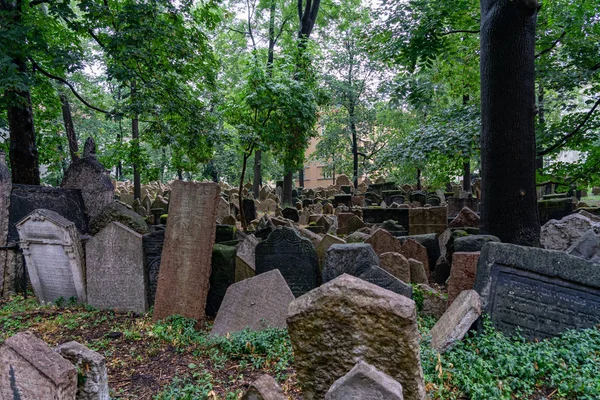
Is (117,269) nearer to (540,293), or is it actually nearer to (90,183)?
(90,183)

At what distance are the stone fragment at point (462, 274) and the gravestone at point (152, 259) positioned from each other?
3970 mm

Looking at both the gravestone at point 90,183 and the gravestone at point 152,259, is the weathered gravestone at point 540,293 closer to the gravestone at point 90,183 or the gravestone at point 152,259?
the gravestone at point 152,259

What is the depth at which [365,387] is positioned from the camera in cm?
195

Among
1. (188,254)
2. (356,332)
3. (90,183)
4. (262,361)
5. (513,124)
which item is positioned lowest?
(262,361)

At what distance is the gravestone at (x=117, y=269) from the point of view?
5586mm

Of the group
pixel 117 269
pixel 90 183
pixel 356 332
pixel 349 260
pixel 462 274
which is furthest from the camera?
pixel 90 183

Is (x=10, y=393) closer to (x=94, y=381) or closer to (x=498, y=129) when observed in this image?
(x=94, y=381)

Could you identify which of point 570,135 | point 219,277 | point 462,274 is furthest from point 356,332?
point 570,135

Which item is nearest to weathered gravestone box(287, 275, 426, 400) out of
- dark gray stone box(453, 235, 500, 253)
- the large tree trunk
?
dark gray stone box(453, 235, 500, 253)

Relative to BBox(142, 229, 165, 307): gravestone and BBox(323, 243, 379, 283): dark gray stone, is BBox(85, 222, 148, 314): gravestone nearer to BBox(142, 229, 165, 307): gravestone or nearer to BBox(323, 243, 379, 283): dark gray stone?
BBox(142, 229, 165, 307): gravestone

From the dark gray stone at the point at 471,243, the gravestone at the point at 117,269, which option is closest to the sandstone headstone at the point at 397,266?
the dark gray stone at the point at 471,243

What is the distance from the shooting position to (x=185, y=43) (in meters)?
7.74

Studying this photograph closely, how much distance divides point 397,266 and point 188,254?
3.03m

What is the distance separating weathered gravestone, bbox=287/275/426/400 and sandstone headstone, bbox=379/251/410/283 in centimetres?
325
